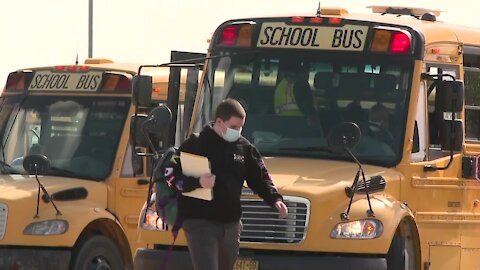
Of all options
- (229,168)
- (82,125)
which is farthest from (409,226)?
(82,125)

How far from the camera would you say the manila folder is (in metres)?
9.60

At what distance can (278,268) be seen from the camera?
10430mm

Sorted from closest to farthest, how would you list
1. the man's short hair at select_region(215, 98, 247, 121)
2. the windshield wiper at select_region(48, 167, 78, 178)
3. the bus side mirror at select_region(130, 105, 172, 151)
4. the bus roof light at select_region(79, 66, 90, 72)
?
the man's short hair at select_region(215, 98, 247, 121), the bus side mirror at select_region(130, 105, 172, 151), the windshield wiper at select_region(48, 167, 78, 178), the bus roof light at select_region(79, 66, 90, 72)

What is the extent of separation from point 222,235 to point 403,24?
2807mm

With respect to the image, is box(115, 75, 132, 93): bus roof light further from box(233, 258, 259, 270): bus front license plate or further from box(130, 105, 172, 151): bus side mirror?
box(233, 258, 259, 270): bus front license plate

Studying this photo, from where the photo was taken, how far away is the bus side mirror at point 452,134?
11.2m

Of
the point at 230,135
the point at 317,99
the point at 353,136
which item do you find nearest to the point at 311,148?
the point at 317,99

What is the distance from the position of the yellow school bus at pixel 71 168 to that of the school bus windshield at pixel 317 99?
3.98ft

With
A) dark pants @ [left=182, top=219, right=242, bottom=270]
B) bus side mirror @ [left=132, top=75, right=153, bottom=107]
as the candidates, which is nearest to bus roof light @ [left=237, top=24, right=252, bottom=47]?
bus side mirror @ [left=132, top=75, right=153, bottom=107]

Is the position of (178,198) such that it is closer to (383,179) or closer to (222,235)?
(222,235)

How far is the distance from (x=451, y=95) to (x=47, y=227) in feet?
12.2

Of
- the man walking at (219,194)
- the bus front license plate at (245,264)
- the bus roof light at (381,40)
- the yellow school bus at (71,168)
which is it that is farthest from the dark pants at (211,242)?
the yellow school bus at (71,168)

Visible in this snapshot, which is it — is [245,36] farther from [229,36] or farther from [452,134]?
[452,134]

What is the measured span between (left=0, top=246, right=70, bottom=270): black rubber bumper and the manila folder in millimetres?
3356
